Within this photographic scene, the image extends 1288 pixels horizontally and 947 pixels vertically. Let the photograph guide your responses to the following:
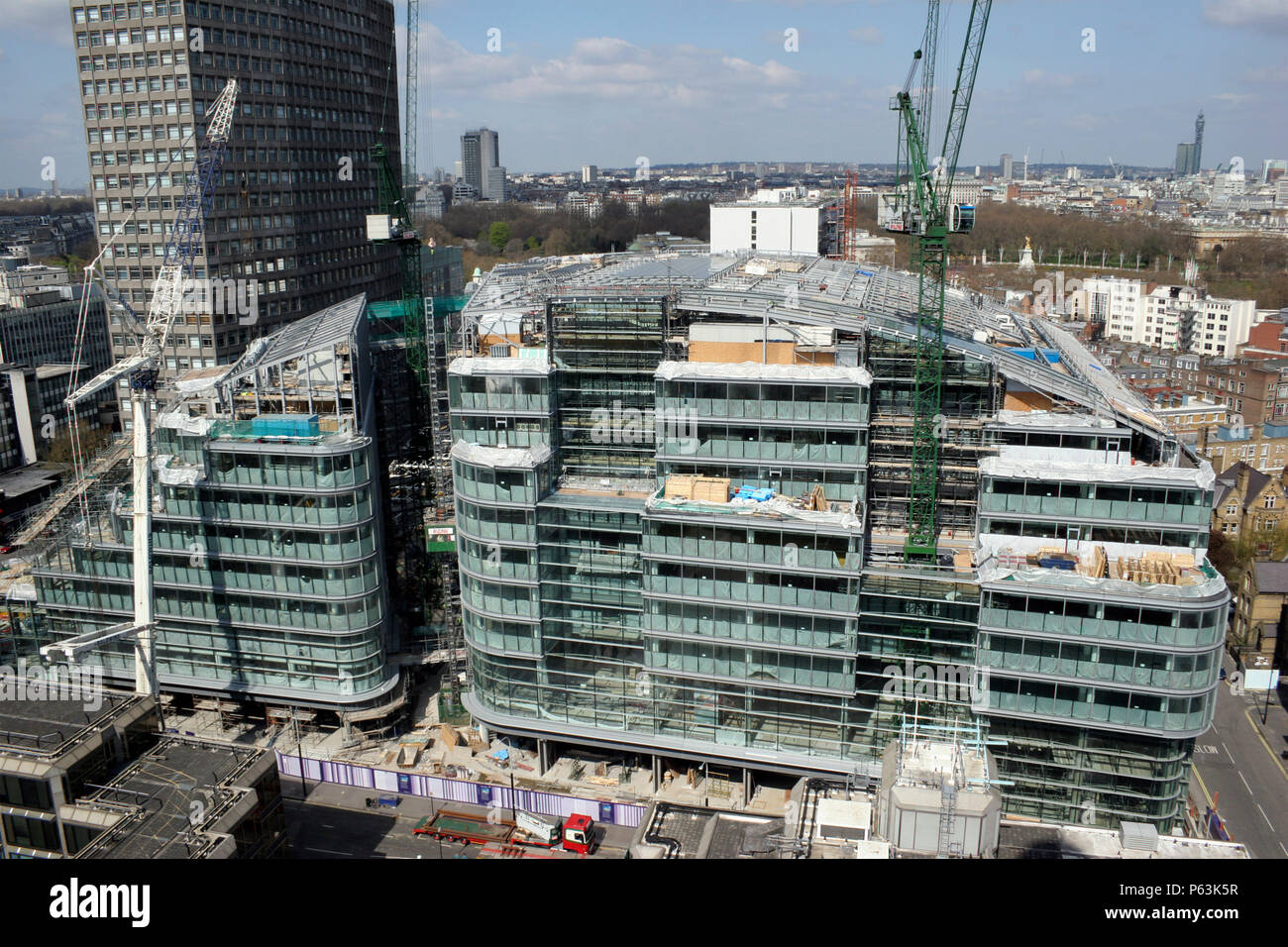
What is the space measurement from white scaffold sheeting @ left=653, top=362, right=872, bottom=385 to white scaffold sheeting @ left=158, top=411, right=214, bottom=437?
20952mm

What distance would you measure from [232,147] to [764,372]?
186 ft

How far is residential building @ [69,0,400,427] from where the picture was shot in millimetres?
72188

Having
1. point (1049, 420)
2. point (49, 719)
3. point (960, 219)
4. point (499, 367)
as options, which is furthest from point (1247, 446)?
point (49, 719)

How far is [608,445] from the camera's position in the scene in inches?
1766

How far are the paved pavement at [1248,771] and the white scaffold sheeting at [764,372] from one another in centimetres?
2609

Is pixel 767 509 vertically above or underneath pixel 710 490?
underneath

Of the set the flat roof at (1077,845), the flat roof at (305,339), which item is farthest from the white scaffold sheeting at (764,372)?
the flat roof at (1077,845)

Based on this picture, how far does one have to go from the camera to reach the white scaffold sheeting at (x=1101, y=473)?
1387 inches

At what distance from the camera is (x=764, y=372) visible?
39.7 metres

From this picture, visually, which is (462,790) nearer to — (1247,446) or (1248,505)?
(1248,505)

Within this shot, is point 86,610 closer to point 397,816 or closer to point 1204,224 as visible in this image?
point 397,816

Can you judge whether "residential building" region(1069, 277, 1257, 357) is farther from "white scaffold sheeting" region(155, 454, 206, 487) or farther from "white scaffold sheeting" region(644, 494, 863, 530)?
"white scaffold sheeting" region(155, 454, 206, 487)

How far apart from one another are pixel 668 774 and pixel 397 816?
481 inches

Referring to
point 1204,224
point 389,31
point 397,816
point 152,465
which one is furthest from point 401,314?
point 1204,224
